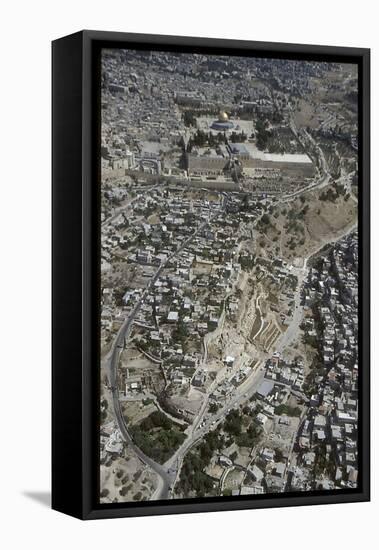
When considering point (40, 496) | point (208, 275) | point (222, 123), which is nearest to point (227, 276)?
point (208, 275)

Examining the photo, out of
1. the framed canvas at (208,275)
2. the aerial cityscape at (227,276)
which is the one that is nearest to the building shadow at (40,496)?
the framed canvas at (208,275)

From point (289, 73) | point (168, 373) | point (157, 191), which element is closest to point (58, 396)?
point (168, 373)

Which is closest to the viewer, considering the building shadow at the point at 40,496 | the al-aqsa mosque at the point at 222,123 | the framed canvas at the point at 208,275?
the framed canvas at the point at 208,275

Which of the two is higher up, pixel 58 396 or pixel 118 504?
pixel 58 396

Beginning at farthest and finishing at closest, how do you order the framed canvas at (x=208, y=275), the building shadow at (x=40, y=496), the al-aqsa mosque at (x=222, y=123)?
the building shadow at (x=40, y=496)
the al-aqsa mosque at (x=222, y=123)
the framed canvas at (x=208, y=275)

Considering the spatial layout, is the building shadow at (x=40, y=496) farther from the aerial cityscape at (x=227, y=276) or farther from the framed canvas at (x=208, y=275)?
the aerial cityscape at (x=227, y=276)

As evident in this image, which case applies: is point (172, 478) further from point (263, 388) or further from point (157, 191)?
point (157, 191)

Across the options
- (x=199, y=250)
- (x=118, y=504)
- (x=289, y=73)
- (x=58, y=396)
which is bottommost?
(x=118, y=504)

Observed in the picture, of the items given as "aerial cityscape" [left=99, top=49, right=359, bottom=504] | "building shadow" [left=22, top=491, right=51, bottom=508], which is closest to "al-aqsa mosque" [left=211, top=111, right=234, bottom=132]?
"aerial cityscape" [left=99, top=49, right=359, bottom=504]

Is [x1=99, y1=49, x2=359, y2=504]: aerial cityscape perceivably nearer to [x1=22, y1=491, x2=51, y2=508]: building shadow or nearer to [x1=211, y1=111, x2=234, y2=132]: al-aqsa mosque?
[x1=211, y1=111, x2=234, y2=132]: al-aqsa mosque
